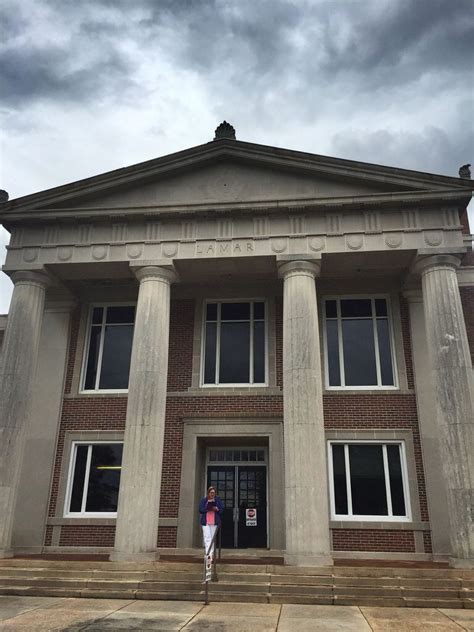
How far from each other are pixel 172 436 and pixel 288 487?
504 centimetres

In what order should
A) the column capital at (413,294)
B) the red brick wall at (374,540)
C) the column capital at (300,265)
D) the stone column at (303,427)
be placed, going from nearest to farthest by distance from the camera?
the stone column at (303,427) < the red brick wall at (374,540) < the column capital at (300,265) < the column capital at (413,294)

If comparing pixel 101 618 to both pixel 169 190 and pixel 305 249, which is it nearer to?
pixel 305 249

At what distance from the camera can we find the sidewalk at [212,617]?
8484 millimetres

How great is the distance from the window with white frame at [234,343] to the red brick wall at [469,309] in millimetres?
6578

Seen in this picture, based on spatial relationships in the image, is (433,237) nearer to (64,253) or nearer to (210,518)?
(210,518)

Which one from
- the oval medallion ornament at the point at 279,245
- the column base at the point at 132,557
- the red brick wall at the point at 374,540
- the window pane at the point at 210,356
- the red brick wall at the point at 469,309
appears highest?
the oval medallion ornament at the point at 279,245

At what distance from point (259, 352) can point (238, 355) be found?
0.71 metres

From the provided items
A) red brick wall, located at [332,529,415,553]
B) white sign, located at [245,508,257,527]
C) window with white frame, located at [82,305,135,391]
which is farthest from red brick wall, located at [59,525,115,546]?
red brick wall, located at [332,529,415,553]

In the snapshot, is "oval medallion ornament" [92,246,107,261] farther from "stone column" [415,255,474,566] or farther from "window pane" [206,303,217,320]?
"stone column" [415,255,474,566]

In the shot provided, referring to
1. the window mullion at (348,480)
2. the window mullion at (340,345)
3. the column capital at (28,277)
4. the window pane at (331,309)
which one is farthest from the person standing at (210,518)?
the column capital at (28,277)

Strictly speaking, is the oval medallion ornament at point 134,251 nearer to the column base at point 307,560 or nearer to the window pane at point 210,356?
the window pane at point 210,356

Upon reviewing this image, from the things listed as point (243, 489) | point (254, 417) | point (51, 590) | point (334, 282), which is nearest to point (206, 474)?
point (243, 489)

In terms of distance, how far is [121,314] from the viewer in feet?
61.8

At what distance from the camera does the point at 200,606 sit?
1034cm
